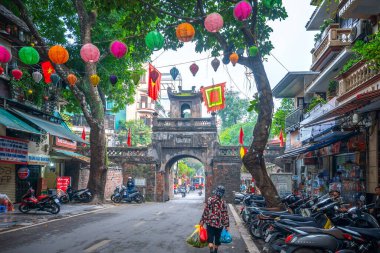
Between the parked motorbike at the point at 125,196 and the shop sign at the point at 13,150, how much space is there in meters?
7.57

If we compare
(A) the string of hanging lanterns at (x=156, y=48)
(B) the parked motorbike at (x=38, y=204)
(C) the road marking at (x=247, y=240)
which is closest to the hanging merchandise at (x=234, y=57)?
(A) the string of hanging lanterns at (x=156, y=48)

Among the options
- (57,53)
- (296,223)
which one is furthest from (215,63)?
(296,223)

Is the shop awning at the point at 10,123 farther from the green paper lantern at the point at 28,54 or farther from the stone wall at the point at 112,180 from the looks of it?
the stone wall at the point at 112,180

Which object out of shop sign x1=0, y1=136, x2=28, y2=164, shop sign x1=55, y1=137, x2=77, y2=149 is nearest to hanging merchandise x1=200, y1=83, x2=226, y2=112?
shop sign x1=55, y1=137, x2=77, y2=149

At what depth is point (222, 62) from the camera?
11320 millimetres

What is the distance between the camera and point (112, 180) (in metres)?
28.2

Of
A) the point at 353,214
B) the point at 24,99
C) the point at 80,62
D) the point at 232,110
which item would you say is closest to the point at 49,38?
the point at 80,62

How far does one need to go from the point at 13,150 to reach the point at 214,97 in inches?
520

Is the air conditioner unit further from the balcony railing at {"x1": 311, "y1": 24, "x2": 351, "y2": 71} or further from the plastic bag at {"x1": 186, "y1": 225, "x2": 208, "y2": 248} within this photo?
the plastic bag at {"x1": 186, "y1": 225, "x2": 208, "y2": 248}

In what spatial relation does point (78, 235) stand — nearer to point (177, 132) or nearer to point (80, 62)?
point (80, 62)

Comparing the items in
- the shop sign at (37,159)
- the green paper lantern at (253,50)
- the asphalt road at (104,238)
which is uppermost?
the green paper lantern at (253,50)

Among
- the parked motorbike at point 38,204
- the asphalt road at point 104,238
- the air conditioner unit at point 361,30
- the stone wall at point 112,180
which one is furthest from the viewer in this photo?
the stone wall at point 112,180

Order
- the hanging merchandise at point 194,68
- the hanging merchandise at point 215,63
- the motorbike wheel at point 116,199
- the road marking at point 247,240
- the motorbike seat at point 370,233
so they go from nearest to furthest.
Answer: the motorbike seat at point 370,233, the road marking at point 247,240, the hanging merchandise at point 215,63, the hanging merchandise at point 194,68, the motorbike wheel at point 116,199

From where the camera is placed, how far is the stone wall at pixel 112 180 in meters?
27.1
